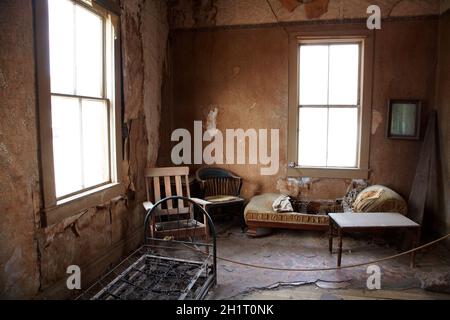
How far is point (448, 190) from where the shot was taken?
14.0 ft

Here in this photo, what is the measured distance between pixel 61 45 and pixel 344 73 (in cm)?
370

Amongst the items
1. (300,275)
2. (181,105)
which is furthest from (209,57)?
(300,275)

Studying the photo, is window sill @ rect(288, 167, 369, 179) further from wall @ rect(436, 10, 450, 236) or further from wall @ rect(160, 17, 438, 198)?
wall @ rect(436, 10, 450, 236)

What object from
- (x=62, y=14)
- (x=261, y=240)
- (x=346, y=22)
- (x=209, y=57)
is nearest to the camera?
(x=62, y=14)

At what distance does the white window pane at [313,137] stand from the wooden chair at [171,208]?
184cm

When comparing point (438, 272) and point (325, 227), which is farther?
point (325, 227)

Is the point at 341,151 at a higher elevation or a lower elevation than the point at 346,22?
lower

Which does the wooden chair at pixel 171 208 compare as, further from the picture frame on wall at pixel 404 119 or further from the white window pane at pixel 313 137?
the picture frame on wall at pixel 404 119

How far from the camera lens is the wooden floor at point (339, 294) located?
3.08m

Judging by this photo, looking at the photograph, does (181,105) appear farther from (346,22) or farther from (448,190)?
(448,190)

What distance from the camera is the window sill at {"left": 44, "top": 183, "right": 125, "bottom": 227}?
109 inches

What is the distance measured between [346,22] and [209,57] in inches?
78.4

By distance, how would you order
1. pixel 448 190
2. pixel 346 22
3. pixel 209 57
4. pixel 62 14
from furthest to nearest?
pixel 209 57 < pixel 346 22 < pixel 448 190 < pixel 62 14

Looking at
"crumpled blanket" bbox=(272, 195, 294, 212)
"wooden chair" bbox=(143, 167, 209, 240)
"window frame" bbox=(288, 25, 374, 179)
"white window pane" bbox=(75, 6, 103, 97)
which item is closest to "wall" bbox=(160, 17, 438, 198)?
"window frame" bbox=(288, 25, 374, 179)
